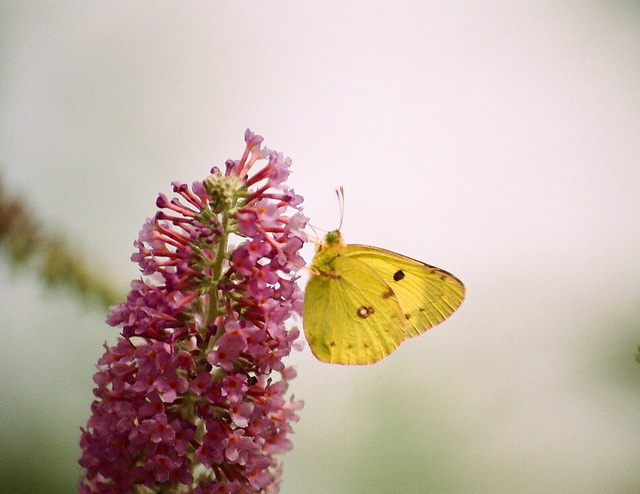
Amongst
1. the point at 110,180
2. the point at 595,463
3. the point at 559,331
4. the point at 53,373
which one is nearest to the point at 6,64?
the point at 110,180

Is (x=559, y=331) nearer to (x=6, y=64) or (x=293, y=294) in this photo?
(x=293, y=294)

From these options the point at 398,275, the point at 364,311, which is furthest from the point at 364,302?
the point at 398,275

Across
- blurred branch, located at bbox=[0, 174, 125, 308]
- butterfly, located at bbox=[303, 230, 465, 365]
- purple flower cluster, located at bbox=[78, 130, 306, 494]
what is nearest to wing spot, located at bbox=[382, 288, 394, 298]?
butterfly, located at bbox=[303, 230, 465, 365]

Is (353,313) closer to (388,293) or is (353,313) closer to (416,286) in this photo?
(388,293)

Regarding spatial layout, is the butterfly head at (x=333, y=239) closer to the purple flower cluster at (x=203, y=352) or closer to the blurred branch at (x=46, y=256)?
the purple flower cluster at (x=203, y=352)

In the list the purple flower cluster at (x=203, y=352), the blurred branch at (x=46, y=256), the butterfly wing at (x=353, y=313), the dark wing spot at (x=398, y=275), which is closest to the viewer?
the purple flower cluster at (x=203, y=352)

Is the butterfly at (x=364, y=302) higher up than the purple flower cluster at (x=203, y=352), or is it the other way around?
the butterfly at (x=364, y=302)

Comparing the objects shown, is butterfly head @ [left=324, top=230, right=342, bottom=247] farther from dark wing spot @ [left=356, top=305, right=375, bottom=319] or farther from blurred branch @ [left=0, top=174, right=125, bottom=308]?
blurred branch @ [left=0, top=174, right=125, bottom=308]

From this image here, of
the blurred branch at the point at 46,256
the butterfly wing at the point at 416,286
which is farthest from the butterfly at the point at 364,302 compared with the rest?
the blurred branch at the point at 46,256
